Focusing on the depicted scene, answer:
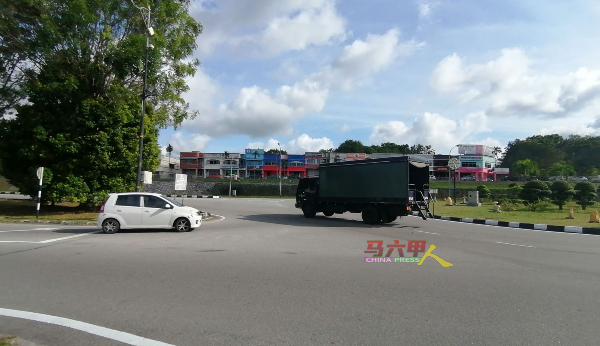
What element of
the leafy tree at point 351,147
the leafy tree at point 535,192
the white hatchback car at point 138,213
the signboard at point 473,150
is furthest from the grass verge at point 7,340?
the leafy tree at point 351,147

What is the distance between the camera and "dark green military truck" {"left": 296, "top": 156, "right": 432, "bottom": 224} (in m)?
17.7

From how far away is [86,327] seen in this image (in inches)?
197

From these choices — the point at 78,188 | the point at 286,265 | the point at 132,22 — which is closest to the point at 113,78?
the point at 132,22

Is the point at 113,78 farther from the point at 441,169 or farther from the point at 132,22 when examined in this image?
the point at 441,169

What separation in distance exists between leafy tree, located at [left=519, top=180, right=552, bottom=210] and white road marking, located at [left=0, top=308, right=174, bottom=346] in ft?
94.7

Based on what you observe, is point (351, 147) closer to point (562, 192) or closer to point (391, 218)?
point (562, 192)

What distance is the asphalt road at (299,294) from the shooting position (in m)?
4.81

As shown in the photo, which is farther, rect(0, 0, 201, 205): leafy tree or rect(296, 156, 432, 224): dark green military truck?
rect(0, 0, 201, 205): leafy tree

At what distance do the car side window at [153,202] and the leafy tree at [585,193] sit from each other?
26175 millimetres

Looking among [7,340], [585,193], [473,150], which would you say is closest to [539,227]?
[585,193]

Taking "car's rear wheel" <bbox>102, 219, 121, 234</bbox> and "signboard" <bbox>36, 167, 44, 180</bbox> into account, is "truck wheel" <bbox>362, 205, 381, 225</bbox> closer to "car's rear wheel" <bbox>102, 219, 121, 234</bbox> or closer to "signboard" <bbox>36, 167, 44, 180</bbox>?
"car's rear wheel" <bbox>102, 219, 121, 234</bbox>

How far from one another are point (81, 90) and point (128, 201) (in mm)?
9551

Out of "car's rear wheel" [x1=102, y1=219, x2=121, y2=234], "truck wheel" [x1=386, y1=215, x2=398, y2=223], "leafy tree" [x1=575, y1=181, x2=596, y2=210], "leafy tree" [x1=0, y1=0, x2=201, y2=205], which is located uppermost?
"leafy tree" [x1=0, y1=0, x2=201, y2=205]

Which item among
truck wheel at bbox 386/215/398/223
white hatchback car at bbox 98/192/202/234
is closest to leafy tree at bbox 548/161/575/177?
truck wheel at bbox 386/215/398/223
